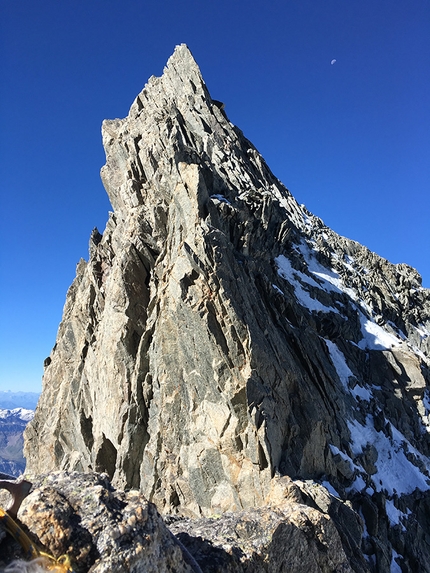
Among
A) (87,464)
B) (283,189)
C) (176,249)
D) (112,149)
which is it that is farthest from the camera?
(283,189)

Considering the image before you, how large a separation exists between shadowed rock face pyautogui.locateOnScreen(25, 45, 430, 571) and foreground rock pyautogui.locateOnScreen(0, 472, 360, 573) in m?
11.9

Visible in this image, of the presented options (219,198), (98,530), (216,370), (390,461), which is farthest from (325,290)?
(98,530)

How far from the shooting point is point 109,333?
114ft

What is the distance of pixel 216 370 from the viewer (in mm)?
25562

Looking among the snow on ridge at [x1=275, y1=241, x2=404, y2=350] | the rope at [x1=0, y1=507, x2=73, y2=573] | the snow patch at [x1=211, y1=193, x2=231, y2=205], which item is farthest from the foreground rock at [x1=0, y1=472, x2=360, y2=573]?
the snow on ridge at [x1=275, y1=241, x2=404, y2=350]

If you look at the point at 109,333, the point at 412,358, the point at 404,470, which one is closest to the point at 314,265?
the point at 412,358

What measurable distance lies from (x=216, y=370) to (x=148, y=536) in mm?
18451

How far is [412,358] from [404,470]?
14.9 metres

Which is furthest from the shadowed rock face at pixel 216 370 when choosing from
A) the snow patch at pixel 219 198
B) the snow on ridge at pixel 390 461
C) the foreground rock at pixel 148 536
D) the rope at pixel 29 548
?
the rope at pixel 29 548

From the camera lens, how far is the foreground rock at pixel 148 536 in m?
6.71

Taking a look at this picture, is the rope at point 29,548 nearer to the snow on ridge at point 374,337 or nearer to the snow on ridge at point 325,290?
the snow on ridge at point 325,290

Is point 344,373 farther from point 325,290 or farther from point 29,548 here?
point 29,548

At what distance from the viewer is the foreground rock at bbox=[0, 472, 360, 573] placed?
671cm

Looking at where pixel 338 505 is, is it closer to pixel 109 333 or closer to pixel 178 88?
pixel 109 333
